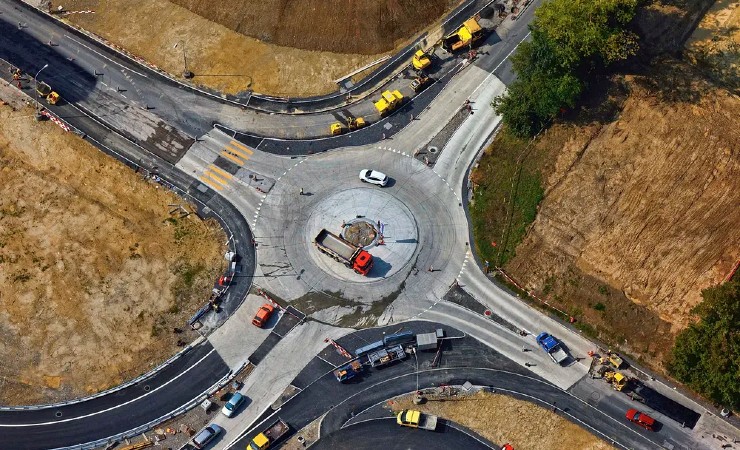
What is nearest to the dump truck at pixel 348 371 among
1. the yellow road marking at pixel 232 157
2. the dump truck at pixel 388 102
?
the yellow road marking at pixel 232 157

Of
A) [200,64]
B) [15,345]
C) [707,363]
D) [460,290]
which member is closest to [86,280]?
[15,345]

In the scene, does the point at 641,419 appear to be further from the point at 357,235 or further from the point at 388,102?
the point at 388,102

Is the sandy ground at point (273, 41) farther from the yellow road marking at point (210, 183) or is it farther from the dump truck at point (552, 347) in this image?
the dump truck at point (552, 347)

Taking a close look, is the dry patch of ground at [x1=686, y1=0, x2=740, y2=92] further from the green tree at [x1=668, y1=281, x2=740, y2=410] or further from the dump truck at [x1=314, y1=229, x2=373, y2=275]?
the dump truck at [x1=314, y1=229, x2=373, y2=275]

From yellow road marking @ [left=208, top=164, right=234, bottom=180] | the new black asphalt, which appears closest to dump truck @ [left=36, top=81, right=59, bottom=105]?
yellow road marking @ [left=208, top=164, right=234, bottom=180]

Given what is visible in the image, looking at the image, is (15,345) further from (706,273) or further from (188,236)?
(706,273)

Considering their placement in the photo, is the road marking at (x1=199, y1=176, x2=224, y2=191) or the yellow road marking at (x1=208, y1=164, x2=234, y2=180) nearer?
the road marking at (x1=199, y1=176, x2=224, y2=191)
